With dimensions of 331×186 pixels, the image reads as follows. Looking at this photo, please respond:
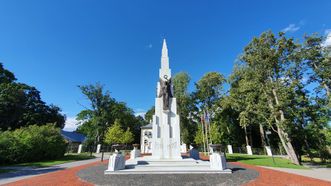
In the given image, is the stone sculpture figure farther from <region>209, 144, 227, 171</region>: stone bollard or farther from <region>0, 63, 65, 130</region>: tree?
<region>0, 63, 65, 130</region>: tree

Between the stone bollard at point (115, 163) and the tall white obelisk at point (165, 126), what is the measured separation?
2798 millimetres

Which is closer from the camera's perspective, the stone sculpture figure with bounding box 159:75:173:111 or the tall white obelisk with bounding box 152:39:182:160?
the tall white obelisk with bounding box 152:39:182:160

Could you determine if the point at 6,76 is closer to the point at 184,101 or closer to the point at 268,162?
the point at 184,101

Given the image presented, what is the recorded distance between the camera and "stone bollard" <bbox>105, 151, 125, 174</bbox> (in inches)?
333

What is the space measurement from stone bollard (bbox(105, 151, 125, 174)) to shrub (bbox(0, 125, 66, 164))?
11.1m

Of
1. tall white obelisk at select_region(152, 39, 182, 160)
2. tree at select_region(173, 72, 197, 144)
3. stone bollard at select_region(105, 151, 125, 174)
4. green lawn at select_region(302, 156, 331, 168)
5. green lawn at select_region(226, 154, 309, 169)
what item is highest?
tree at select_region(173, 72, 197, 144)

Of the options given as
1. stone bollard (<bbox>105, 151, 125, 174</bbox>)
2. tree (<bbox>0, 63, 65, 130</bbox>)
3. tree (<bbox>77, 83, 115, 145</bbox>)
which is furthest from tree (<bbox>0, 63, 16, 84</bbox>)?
stone bollard (<bbox>105, 151, 125, 174</bbox>)

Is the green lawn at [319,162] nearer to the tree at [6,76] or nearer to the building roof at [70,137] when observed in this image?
the building roof at [70,137]

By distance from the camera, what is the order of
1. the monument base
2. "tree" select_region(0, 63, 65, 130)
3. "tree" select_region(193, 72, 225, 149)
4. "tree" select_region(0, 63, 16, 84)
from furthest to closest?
"tree" select_region(193, 72, 225, 149)
"tree" select_region(0, 63, 16, 84)
"tree" select_region(0, 63, 65, 130)
the monument base

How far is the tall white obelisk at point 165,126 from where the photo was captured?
11281mm

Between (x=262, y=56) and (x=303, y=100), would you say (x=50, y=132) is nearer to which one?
(x=262, y=56)

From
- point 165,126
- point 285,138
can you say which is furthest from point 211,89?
point 165,126

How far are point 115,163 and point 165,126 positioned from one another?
14.7 ft

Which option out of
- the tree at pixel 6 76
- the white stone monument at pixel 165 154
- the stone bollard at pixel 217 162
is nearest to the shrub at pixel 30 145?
the white stone monument at pixel 165 154
